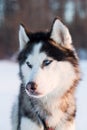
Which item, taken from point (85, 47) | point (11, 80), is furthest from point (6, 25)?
point (11, 80)

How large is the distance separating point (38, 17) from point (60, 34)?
10845 mm

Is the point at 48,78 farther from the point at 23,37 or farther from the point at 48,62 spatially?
the point at 23,37

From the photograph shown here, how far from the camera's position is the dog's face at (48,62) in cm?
468

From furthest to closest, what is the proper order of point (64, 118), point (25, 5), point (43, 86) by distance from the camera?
point (25, 5)
point (64, 118)
point (43, 86)

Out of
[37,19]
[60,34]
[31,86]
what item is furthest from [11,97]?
[37,19]

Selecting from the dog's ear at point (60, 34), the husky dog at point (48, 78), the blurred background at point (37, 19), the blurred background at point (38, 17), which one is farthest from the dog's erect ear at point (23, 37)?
the blurred background at point (38, 17)

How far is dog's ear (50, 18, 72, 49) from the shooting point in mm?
4840

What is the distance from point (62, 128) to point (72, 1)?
12142 mm

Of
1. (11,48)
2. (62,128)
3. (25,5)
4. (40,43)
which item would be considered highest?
(25,5)

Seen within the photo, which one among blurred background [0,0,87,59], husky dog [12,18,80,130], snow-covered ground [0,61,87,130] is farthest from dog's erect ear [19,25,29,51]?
blurred background [0,0,87,59]

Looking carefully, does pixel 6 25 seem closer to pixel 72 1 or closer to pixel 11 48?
pixel 11 48

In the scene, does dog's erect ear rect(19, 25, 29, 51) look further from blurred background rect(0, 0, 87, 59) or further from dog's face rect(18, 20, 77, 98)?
blurred background rect(0, 0, 87, 59)

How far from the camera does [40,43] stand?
191 inches

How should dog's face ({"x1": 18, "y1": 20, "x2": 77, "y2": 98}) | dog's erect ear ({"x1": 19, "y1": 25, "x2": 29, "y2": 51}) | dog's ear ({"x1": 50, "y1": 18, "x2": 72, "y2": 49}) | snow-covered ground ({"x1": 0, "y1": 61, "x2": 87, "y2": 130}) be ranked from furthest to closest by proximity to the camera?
snow-covered ground ({"x1": 0, "y1": 61, "x2": 87, "y2": 130})
dog's erect ear ({"x1": 19, "y1": 25, "x2": 29, "y2": 51})
dog's ear ({"x1": 50, "y1": 18, "x2": 72, "y2": 49})
dog's face ({"x1": 18, "y1": 20, "x2": 77, "y2": 98})
